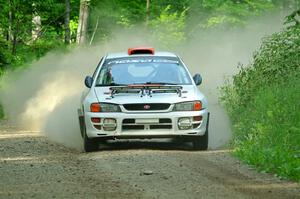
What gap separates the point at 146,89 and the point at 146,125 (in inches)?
29.8

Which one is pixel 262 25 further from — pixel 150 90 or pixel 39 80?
pixel 150 90

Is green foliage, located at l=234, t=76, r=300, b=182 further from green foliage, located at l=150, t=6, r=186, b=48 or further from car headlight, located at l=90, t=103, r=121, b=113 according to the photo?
green foliage, located at l=150, t=6, r=186, b=48

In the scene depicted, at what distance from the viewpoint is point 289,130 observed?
44.2ft

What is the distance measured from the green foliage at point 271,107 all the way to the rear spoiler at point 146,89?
148cm

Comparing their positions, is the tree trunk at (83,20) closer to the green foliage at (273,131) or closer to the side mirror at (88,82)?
the green foliage at (273,131)

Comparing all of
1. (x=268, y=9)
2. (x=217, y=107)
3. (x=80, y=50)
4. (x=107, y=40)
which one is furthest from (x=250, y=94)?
(x=268, y=9)

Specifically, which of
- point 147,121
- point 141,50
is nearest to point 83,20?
point 141,50

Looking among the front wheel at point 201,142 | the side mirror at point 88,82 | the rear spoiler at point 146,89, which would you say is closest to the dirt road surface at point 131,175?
the front wheel at point 201,142

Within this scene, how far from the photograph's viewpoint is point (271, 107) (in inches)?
603

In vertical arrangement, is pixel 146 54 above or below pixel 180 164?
above

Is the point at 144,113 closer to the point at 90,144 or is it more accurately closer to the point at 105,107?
the point at 105,107

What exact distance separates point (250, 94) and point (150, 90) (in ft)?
13.7

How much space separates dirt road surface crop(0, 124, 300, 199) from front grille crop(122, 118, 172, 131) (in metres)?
0.39

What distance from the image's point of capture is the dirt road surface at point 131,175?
31.5 feet
